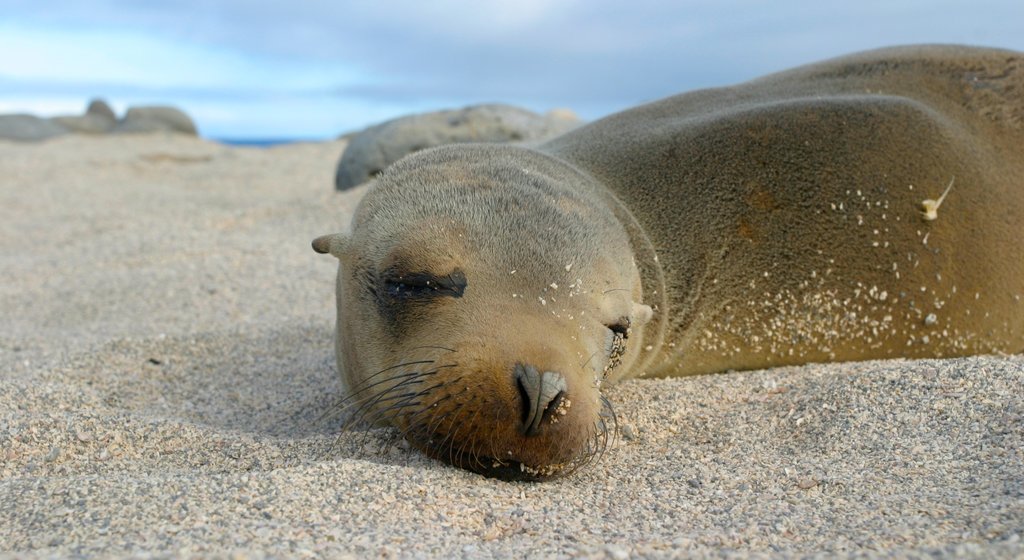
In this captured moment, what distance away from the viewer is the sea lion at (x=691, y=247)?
8.84ft

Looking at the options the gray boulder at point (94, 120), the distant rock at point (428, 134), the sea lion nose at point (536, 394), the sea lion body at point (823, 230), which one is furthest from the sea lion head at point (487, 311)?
the gray boulder at point (94, 120)

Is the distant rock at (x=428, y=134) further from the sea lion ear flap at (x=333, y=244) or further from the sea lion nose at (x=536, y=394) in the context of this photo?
the sea lion nose at (x=536, y=394)

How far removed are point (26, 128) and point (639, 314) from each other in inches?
1018

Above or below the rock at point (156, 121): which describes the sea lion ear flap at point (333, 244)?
above

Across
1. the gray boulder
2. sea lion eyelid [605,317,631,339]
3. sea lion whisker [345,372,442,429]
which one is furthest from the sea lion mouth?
the gray boulder

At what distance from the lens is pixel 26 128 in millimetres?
25031

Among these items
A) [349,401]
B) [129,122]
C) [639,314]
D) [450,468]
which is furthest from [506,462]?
[129,122]

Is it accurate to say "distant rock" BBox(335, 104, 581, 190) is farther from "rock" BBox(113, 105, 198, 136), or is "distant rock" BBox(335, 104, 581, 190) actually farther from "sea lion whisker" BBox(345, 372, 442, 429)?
"rock" BBox(113, 105, 198, 136)

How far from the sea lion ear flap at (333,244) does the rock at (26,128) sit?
24219 millimetres

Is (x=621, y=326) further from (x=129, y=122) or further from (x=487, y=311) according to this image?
(x=129, y=122)

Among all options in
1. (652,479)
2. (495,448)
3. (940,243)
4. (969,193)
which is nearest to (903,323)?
(940,243)

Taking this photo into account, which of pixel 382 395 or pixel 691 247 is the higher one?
pixel 691 247

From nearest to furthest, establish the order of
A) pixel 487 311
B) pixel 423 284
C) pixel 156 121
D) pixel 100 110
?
pixel 487 311 < pixel 423 284 < pixel 156 121 < pixel 100 110

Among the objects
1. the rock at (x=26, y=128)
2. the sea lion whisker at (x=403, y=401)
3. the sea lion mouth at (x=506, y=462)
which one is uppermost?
the sea lion whisker at (x=403, y=401)
